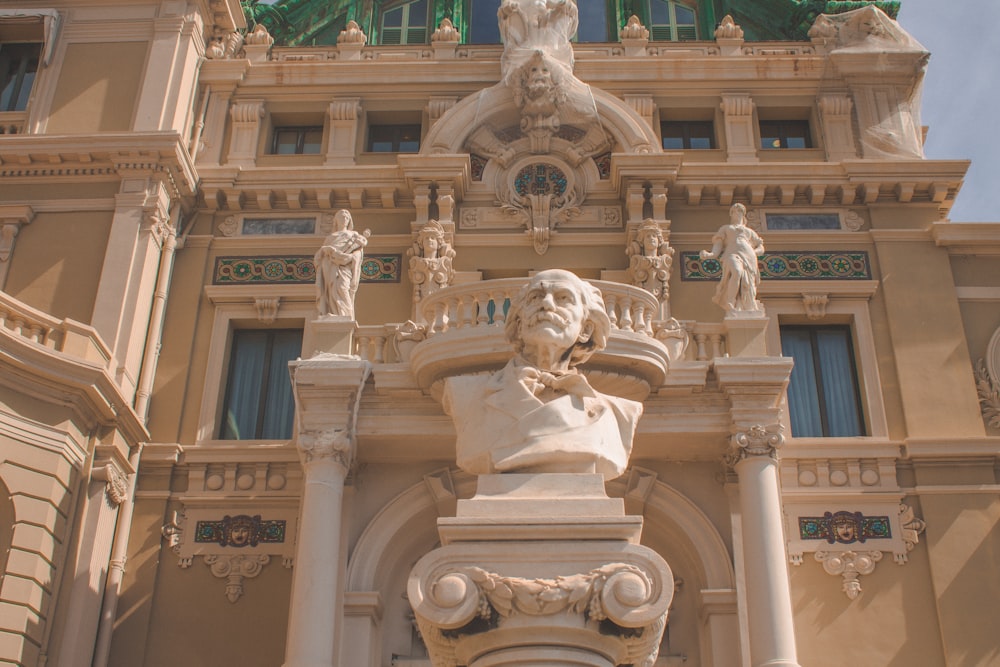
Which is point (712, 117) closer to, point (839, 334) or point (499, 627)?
point (839, 334)

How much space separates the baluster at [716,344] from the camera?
15211 millimetres

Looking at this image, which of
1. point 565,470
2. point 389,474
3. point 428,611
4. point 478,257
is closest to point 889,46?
point 478,257

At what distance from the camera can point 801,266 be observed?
18391 mm

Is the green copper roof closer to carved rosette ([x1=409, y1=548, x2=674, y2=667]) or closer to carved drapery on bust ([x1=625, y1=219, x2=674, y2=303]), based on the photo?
carved drapery on bust ([x1=625, y1=219, x2=674, y2=303])

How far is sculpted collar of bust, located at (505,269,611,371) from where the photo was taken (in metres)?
7.73

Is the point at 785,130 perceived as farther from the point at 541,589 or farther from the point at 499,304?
the point at 541,589

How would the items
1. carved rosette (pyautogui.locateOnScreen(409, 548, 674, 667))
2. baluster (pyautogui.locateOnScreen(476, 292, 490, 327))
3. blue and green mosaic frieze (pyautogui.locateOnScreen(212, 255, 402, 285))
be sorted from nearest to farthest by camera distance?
1. carved rosette (pyautogui.locateOnScreen(409, 548, 674, 667))
2. baluster (pyautogui.locateOnScreen(476, 292, 490, 327))
3. blue and green mosaic frieze (pyautogui.locateOnScreen(212, 255, 402, 285))

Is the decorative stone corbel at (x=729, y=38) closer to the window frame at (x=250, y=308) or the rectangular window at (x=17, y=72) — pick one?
the window frame at (x=250, y=308)

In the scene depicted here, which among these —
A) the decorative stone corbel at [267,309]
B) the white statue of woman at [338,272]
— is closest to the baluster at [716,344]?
the white statue of woman at [338,272]

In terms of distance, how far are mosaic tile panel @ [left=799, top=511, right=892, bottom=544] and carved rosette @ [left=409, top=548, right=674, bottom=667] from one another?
384 inches

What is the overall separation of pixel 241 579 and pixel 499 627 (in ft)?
33.0

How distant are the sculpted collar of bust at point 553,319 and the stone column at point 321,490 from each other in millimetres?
6334

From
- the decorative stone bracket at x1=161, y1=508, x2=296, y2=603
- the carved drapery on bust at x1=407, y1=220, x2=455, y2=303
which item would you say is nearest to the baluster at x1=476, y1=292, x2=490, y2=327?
the carved drapery on bust at x1=407, y1=220, x2=455, y2=303

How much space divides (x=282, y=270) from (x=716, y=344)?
282 inches
